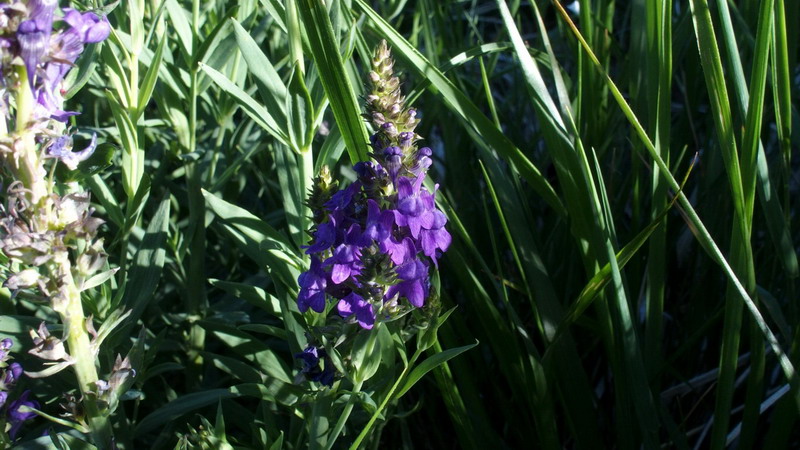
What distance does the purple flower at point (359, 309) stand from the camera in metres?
1.36

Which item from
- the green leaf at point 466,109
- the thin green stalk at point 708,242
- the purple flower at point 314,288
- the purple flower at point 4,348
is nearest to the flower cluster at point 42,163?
the purple flower at point 4,348

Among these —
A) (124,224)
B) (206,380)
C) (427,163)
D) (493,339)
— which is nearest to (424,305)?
(427,163)

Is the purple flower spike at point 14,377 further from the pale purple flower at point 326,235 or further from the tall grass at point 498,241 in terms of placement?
the pale purple flower at point 326,235

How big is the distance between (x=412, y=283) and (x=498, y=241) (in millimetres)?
1150

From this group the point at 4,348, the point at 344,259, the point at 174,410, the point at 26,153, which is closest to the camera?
the point at 26,153

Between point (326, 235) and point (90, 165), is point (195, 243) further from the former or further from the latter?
point (326, 235)

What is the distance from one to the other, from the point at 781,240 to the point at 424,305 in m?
0.84

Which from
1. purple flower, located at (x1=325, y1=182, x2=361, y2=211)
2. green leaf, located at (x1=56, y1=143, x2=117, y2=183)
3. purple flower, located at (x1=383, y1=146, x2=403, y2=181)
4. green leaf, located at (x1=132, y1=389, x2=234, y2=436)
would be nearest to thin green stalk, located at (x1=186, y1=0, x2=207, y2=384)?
green leaf, located at (x1=132, y1=389, x2=234, y2=436)

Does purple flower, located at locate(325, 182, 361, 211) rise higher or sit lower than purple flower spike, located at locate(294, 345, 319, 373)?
higher

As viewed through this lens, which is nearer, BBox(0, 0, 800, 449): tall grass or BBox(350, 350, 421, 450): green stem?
BBox(350, 350, 421, 450): green stem

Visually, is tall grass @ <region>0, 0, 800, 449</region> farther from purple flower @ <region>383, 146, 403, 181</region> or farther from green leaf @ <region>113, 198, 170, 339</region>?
purple flower @ <region>383, 146, 403, 181</region>

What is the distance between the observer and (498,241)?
8.11ft

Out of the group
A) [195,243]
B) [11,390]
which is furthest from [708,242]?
[11,390]

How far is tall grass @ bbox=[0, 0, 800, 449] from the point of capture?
5.33 ft
